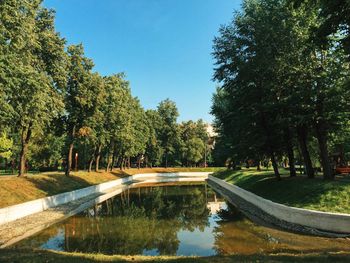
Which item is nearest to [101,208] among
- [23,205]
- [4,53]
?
[23,205]

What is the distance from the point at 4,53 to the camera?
22.3 meters

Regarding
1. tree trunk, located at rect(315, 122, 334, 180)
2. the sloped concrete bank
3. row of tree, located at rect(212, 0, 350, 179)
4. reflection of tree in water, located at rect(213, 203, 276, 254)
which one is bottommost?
reflection of tree in water, located at rect(213, 203, 276, 254)

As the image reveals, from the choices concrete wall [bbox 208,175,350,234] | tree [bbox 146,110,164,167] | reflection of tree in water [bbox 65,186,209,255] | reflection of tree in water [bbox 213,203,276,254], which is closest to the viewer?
reflection of tree in water [bbox 213,203,276,254]

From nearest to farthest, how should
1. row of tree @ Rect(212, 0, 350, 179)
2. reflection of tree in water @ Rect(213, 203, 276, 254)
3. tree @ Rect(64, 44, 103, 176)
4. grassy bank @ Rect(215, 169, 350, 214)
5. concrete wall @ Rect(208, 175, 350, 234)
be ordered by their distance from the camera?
reflection of tree in water @ Rect(213, 203, 276, 254)
concrete wall @ Rect(208, 175, 350, 234)
grassy bank @ Rect(215, 169, 350, 214)
row of tree @ Rect(212, 0, 350, 179)
tree @ Rect(64, 44, 103, 176)

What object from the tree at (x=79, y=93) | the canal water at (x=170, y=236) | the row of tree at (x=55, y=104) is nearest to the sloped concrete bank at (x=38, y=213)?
the canal water at (x=170, y=236)

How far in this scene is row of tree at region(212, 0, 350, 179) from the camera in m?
26.7

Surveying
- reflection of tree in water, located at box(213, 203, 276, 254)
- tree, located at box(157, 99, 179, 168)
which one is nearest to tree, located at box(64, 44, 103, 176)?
reflection of tree in water, located at box(213, 203, 276, 254)

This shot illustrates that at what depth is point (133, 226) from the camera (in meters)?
25.5

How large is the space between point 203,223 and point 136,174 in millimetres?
66042

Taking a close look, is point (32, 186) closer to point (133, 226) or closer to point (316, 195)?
point (133, 226)

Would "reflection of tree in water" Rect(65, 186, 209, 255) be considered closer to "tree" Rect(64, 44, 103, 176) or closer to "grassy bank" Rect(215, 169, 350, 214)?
"grassy bank" Rect(215, 169, 350, 214)

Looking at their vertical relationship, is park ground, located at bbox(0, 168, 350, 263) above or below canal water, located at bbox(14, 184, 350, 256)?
above

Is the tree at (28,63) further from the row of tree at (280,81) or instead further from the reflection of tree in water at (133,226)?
the row of tree at (280,81)

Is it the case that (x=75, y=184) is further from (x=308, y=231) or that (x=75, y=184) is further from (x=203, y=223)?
(x=308, y=231)
